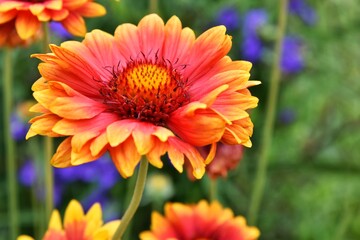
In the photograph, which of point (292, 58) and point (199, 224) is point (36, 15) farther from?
point (292, 58)

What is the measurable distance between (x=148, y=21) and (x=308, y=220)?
1153mm

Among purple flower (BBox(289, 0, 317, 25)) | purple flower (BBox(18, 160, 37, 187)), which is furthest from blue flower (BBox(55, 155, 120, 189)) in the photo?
purple flower (BBox(289, 0, 317, 25))

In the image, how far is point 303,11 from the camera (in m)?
2.17

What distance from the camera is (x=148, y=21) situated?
2.91 feet

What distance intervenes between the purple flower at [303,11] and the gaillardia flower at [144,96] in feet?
4.29

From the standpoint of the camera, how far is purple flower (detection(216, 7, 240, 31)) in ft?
6.83

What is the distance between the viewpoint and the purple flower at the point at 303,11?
2133 mm

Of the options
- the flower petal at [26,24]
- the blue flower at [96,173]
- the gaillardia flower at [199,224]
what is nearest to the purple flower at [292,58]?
the blue flower at [96,173]

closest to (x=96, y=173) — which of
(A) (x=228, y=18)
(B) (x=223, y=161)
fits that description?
(A) (x=228, y=18)

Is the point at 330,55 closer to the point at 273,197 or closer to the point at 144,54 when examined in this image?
the point at 273,197

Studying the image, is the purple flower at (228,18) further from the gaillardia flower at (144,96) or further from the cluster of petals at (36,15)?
the gaillardia flower at (144,96)

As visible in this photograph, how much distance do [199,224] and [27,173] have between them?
0.93 meters

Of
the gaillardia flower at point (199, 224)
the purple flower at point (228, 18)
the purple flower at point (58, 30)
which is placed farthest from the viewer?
the purple flower at point (228, 18)

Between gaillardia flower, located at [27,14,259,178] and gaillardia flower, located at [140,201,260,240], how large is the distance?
0.25 metres
